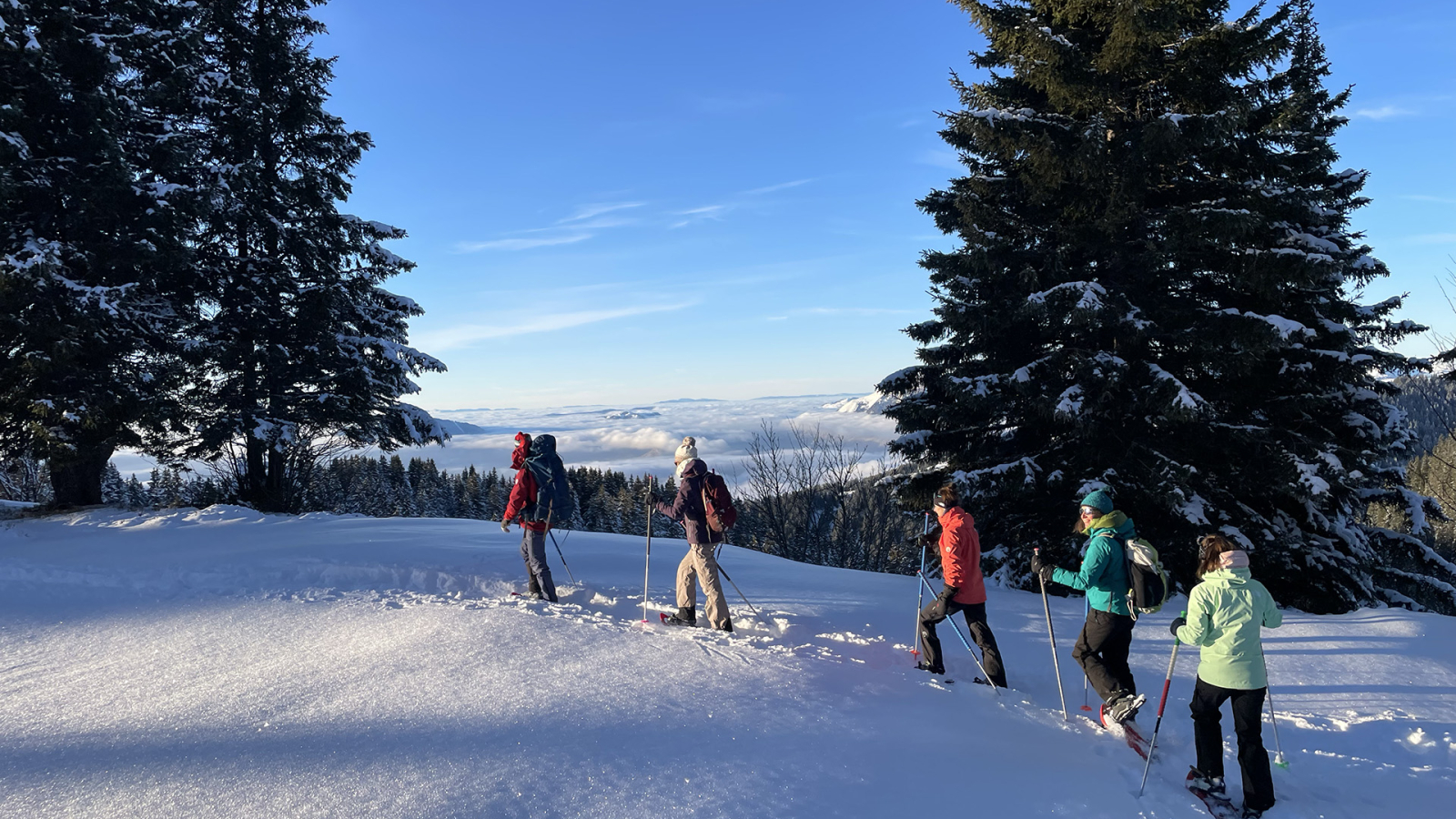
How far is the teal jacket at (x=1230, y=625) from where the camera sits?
14.8ft

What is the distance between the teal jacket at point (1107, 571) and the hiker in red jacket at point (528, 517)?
544cm

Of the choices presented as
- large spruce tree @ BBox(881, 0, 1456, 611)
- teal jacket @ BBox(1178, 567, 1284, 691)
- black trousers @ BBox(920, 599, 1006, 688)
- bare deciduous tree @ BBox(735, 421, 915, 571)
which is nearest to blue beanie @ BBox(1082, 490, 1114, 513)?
teal jacket @ BBox(1178, 567, 1284, 691)

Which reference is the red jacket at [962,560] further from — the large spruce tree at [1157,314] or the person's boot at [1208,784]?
the large spruce tree at [1157,314]

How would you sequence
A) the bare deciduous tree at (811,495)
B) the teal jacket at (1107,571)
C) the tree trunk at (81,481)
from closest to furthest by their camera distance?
the teal jacket at (1107,571), the tree trunk at (81,481), the bare deciduous tree at (811,495)

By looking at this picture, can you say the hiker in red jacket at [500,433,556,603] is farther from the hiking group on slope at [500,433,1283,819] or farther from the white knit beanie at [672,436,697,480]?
the white knit beanie at [672,436,697,480]

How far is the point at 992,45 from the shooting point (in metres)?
11.5

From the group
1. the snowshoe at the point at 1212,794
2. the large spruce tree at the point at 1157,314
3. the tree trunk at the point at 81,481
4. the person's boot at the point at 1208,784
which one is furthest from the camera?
the tree trunk at the point at 81,481

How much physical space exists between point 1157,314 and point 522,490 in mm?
9337

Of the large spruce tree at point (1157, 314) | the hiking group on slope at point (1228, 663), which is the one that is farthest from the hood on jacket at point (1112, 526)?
the large spruce tree at point (1157, 314)

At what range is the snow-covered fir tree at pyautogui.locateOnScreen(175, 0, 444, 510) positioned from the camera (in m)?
14.0

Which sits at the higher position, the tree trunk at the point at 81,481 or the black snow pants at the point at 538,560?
the tree trunk at the point at 81,481

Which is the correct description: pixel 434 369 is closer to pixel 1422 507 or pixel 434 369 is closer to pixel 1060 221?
pixel 1060 221

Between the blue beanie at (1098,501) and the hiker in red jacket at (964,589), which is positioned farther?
the hiker in red jacket at (964,589)

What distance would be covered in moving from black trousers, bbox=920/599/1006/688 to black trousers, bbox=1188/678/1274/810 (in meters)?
1.58
